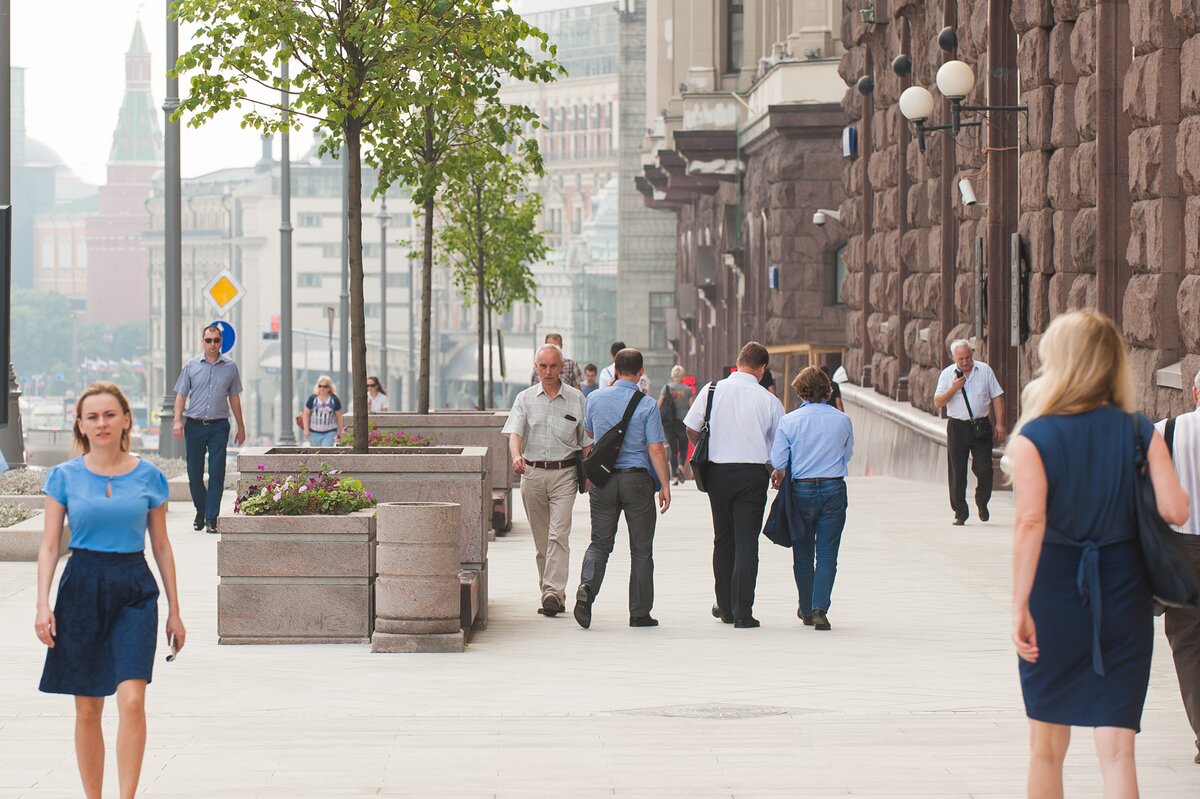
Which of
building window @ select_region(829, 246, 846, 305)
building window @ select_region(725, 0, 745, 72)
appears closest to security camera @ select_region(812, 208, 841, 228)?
building window @ select_region(829, 246, 846, 305)

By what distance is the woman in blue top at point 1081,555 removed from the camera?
19.9 feet

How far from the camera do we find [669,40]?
66.5 metres

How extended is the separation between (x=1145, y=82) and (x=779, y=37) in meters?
28.1

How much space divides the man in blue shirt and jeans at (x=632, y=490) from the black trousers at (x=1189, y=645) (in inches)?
199

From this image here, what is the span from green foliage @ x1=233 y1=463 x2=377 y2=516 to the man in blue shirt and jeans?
4.98ft

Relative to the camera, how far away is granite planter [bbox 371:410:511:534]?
19.8 metres

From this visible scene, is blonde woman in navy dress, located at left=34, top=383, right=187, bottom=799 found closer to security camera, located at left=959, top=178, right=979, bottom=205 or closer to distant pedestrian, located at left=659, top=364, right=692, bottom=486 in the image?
security camera, located at left=959, top=178, right=979, bottom=205

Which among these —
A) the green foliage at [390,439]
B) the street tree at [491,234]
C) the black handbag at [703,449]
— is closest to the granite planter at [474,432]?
the green foliage at [390,439]

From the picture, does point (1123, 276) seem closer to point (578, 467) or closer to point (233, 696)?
point (578, 467)

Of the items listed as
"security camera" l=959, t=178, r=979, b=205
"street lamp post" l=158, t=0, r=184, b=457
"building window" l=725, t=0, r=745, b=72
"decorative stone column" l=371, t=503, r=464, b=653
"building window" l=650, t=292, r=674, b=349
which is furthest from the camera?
"building window" l=650, t=292, r=674, b=349

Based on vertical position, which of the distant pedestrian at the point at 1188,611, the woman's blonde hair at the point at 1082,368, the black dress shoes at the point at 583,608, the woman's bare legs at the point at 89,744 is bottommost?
the black dress shoes at the point at 583,608

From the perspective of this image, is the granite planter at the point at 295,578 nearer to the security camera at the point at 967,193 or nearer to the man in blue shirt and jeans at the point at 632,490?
the man in blue shirt and jeans at the point at 632,490

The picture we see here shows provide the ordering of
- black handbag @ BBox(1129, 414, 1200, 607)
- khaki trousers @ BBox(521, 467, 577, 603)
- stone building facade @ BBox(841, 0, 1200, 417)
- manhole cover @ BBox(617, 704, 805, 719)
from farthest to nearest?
1. stone building facade @ BBox(841, 0, 1200, 417)
2. khaki trousers @ BBox(521, 467, 577, 603)
3. manhole cover @ BBox(617, 704, 805, 719)
4. black handbag @ BBox(1129, 414, 1200, 607)

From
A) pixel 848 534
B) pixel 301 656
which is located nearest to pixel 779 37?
pixel 848 534
